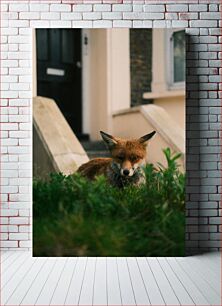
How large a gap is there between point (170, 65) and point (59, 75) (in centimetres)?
84

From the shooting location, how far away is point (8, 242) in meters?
4.60

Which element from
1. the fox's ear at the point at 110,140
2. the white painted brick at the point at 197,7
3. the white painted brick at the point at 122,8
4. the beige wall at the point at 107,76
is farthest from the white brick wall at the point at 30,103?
the fox's ear at the point at 110,140

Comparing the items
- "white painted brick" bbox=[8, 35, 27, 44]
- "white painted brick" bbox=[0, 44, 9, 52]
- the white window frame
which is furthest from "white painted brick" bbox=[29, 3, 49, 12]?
the white window frame

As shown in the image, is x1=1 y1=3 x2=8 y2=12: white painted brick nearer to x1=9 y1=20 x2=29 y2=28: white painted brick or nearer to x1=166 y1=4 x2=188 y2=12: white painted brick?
x1=9 y1=20 x2=29 y2=28: white painted brick

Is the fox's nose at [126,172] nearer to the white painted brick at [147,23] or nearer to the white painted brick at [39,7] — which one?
the white painted brick at [147,23]

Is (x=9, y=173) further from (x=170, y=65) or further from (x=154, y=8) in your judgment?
(x=154, y=8)

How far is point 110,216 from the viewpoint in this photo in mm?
4398

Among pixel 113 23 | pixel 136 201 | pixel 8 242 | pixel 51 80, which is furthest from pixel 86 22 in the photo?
pixel 8 242

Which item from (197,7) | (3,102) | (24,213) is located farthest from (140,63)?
(24,213)

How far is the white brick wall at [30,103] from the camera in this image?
181 inches

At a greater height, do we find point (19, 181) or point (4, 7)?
point (4, 7)

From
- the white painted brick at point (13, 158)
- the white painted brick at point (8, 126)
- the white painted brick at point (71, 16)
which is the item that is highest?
the white painted brick at point (71, 16)

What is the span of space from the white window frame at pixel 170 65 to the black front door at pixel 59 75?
0.66 m

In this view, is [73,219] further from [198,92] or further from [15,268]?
[198,92]
